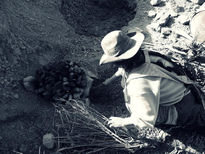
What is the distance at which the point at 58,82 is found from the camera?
181 inches

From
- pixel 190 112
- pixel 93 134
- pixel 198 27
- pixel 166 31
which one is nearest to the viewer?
pixel 190 112

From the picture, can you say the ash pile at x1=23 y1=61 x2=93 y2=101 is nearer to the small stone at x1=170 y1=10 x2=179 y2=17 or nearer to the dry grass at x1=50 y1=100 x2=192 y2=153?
the dry grass at x1=50 y1=100 x2=192 y2=153

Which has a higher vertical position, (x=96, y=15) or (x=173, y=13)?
(x=173, y=13)

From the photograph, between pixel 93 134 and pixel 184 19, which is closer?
pixel 93 134

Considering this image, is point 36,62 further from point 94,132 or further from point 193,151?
point 193,151

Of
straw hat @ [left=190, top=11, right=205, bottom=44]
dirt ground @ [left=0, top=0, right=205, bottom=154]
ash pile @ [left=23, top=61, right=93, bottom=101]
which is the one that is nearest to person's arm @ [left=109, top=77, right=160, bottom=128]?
dirt ground @ [left=0, top=0, right=205, bottom=154]

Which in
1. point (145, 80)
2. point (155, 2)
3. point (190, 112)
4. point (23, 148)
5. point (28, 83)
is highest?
point (155, 2)

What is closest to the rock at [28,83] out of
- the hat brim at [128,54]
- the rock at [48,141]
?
the rock at [48,141]

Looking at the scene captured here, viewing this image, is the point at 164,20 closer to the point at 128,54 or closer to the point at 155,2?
the point at 155,2

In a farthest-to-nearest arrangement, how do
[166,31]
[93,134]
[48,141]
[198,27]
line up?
[166,31]
[198,27]
[93,134]
[48,141]

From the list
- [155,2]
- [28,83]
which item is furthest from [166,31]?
[28,83]

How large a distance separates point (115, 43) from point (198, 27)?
2461 millimetres

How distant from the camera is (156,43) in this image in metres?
5.44

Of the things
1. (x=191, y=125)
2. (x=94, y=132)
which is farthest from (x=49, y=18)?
(x=191, y=125)
